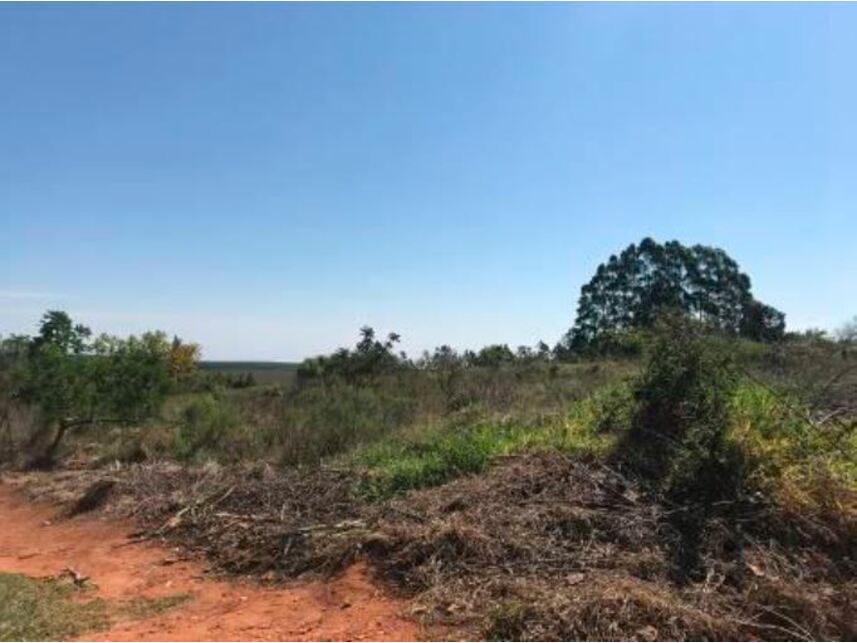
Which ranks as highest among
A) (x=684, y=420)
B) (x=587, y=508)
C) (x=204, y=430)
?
(x=684, y=420)

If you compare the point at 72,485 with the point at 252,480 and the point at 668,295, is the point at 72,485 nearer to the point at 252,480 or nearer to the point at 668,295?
the point at 252,480

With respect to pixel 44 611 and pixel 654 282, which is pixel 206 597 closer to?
pixel 44 611

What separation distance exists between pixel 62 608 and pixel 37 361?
10.8 m

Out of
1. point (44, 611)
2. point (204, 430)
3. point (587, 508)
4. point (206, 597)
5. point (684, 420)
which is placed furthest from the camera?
point (204, 430)

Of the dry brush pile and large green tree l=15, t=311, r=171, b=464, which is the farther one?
large green tree l=15, t=311, r=171, b=464

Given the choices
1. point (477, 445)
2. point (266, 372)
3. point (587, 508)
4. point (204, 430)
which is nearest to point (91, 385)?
point (204, 430)

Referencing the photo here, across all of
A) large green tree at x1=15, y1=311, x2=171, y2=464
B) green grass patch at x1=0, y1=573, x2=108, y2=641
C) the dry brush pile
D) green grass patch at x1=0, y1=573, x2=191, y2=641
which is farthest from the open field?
large green tree at x1=15, y1=311, x2=171, y2=464

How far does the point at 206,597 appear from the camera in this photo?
6.46 meters

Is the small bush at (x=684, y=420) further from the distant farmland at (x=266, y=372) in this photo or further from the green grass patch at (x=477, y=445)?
the distant farmland at (x=266, y=372)

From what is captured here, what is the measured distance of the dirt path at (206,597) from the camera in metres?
5.53

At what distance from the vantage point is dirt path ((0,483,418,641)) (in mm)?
5531

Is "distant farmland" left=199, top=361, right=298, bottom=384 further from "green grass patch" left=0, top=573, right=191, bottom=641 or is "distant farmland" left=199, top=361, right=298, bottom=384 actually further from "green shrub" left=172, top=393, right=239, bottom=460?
"green grass patch" left=0, top=573, right=191, bottom=641

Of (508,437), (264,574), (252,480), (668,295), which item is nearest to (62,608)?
(264,574)

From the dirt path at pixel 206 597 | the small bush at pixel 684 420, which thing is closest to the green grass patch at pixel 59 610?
the dirt path at pixel 206 597
